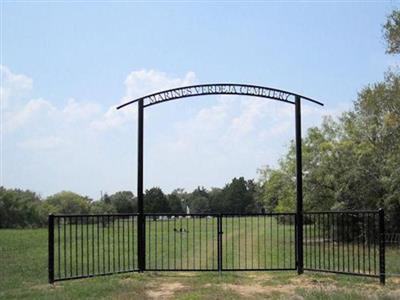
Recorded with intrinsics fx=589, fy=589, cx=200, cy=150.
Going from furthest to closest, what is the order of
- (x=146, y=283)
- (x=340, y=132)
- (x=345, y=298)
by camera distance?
1. (x=340, y=132)
2. (x=146, y=283)
3. (x=345, y=298)

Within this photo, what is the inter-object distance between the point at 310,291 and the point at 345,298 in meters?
1.15

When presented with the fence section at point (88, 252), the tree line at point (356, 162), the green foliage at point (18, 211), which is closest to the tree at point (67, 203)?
the green foliage at point (18, 211)

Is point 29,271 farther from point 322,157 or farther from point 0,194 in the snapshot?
point 0,194

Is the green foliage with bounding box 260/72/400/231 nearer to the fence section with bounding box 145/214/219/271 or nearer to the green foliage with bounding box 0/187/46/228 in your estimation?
the fence section with bounding box 145/214/219/271

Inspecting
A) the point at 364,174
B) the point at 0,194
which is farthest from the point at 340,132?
the point at 0,194

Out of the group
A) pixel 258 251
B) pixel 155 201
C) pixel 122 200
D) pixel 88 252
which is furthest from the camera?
pixel 122 200

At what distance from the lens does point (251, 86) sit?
43.5 feet

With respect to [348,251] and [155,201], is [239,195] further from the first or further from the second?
[348,251]

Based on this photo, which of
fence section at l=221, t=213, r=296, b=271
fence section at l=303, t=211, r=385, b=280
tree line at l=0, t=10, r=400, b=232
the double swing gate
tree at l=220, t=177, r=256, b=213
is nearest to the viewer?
fence section at l=303, t=211, r=385, b=280

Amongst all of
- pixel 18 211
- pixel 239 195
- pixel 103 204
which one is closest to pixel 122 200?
pixel 103 204

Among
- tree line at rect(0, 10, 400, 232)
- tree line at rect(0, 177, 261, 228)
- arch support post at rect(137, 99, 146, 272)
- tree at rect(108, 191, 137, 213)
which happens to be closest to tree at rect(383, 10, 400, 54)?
tree line at rect(0, 10, 400, 232)

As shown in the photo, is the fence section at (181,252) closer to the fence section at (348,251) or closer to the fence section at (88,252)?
the fence section at (88,252)

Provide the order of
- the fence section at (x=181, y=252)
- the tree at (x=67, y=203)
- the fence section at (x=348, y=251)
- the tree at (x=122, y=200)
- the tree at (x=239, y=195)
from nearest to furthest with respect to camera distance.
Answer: the fence section at (x=348, y=251) → the fence section at (x=181, y=252) → the tree at (x=239, y=195) → the tree at (x=122, y=200) → the tree at (x=67, y=203)

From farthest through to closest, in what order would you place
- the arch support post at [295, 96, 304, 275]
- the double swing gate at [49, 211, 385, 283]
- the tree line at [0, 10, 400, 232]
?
the tree line at [0, 10, 400, 232], the arch support post at [295, 96, 304, 275], the double swing gate at [49, 211, 385, 283]
